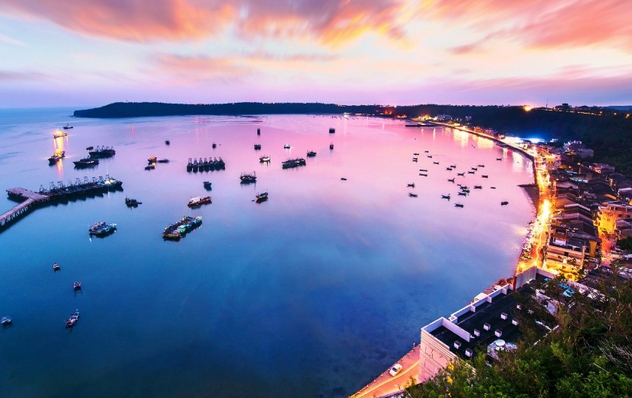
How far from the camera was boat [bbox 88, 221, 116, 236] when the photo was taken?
18.8 meters

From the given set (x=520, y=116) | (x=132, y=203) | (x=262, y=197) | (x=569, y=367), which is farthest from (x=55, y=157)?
(x=520, y=116)

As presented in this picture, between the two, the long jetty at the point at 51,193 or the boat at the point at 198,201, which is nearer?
the long jetty at the point at 51,193

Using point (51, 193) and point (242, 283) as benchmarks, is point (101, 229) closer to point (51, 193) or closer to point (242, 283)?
point (242, 283)

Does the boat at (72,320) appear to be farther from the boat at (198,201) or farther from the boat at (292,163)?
the boat at (292,163)

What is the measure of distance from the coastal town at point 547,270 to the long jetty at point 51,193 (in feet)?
77.0

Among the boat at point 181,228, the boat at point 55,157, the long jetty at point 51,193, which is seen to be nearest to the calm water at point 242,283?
the boat at point 181,228

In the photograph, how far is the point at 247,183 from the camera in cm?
3034

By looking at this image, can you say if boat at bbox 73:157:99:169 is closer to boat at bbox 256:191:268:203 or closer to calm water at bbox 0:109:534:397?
calm water at bbox 0:109:534:397

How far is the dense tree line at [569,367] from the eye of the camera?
13.5 ft

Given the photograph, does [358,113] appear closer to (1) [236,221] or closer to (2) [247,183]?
(2) [247,183]

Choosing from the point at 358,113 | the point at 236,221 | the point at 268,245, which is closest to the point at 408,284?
the point at 268,245

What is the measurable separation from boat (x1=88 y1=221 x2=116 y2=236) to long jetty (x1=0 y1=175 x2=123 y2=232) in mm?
5361

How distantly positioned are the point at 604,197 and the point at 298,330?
898 inches

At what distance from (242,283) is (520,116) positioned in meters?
82.5
